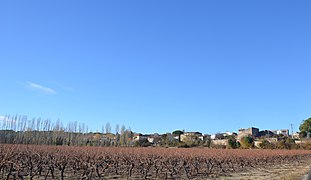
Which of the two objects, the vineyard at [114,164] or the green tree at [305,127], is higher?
the green tree at [305,127]

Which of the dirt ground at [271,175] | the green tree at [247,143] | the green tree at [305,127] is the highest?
the green tree at [305,127]

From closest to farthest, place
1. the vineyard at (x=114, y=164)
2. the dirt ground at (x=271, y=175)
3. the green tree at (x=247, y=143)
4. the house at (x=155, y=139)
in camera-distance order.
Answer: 1. the vineyard at (x=114, y=164)
2. the dirt ground at (x=271, y=175)
3. the green tree at (x=247, y=143)
4. the house at (x=155, y=139)

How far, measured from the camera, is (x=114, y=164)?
16.3 meters

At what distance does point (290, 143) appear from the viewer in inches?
2163

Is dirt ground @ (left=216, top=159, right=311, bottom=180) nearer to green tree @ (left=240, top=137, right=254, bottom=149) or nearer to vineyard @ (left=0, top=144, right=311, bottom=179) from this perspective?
vineyard @ (left=0, top=144, right=311, bottom=179)

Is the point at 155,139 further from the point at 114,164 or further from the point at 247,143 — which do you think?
the point at 114,164

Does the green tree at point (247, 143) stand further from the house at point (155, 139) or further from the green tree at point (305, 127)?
the green tree at point (305, 127)

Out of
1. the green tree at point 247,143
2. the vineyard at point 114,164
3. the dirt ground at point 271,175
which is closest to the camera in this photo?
the vineyard at point 114,164

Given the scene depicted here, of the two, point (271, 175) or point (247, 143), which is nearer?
point (271, 175)

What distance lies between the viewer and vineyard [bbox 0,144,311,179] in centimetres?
1357

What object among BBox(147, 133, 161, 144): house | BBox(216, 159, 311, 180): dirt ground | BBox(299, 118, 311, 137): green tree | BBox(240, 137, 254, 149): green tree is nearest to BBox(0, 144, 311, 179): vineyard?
BBox(216, 159, 311, 180): dirt ground

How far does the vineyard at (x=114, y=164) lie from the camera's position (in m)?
13.6

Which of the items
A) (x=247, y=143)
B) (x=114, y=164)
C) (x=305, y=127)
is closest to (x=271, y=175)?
(x=114, y=164)

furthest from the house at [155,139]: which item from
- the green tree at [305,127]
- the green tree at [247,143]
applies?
the green tree at [305,127]
